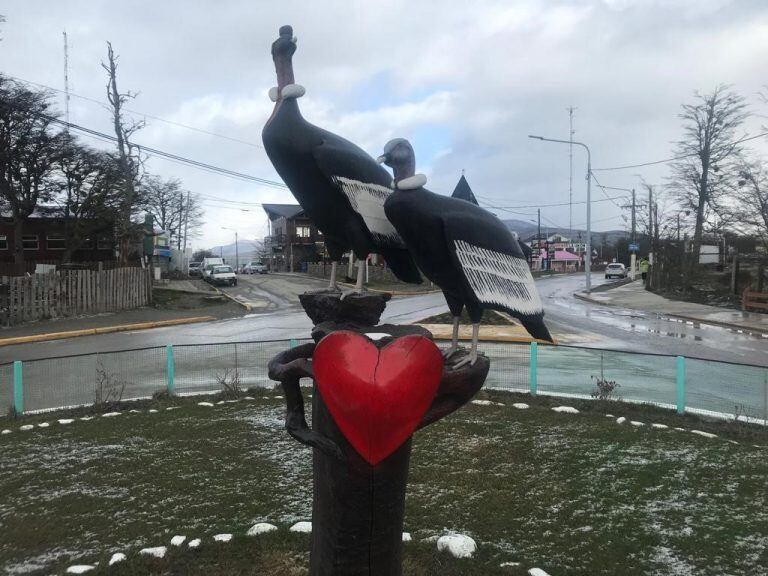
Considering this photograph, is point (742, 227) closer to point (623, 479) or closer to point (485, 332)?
point (485, 332)

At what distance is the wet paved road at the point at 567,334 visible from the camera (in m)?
12.6

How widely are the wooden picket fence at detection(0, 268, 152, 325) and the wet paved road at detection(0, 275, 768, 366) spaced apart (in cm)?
320

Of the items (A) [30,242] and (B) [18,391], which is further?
(A) [30,242]

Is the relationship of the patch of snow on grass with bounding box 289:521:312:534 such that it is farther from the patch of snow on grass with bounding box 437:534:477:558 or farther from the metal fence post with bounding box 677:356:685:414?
the metal fence post with bounding box 677:356:685:414

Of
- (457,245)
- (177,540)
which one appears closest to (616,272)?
(177,540)

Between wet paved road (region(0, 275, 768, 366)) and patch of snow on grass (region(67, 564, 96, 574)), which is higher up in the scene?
wet paved road (region(0, 275, 768, 366))

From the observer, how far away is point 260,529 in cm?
424

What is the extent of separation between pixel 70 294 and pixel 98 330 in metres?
2.77

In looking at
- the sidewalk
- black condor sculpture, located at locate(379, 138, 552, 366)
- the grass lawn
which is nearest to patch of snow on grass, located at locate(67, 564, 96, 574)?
the grass lawn

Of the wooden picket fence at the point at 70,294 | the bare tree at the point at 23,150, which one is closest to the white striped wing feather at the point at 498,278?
the wooden picket fence at the point at 70,294

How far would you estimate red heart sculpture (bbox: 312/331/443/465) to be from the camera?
2.30 m

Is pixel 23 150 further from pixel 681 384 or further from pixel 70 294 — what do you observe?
pixel 681 384

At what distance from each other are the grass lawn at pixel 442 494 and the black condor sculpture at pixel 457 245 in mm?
1938

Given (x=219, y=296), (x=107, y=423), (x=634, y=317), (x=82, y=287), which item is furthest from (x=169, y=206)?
(x=107, y=423)
